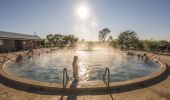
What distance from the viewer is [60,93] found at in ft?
21.2

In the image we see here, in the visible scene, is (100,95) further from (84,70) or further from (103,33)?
(103,33)

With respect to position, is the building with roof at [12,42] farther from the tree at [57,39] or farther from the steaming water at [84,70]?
the tree at [57,39]

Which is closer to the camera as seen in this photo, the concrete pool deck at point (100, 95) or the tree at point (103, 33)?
the concrete pool deck at point (100, 95)

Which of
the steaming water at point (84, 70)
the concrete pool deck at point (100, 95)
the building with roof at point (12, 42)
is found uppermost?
the building with roof at point (12, 42)

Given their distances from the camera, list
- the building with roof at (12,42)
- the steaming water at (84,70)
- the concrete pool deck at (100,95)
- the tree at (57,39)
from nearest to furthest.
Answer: the concrete pool deck at (100,95)
the steaming water at (84,70)
the building with roof at (12,42)
the tree at (57,39)

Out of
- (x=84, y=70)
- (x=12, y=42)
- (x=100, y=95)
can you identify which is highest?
A: (x=12, y=42)

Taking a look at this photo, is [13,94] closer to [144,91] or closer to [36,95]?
[36,95]

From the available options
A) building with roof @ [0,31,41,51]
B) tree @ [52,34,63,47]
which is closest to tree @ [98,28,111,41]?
tree @ [52,34,63,47]

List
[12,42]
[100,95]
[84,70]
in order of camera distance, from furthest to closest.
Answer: [12,42] → [84,70] → [100,95]

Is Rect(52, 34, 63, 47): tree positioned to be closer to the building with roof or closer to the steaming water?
the building with roof

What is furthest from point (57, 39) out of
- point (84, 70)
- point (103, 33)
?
point (84, 70)

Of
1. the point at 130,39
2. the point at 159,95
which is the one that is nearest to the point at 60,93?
the point at 159,95

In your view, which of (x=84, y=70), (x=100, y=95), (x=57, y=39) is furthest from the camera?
(x=57, y=39)

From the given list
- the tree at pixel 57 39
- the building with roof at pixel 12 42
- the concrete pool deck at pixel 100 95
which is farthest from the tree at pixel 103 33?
the concrete pool deck at pixel 100 95
